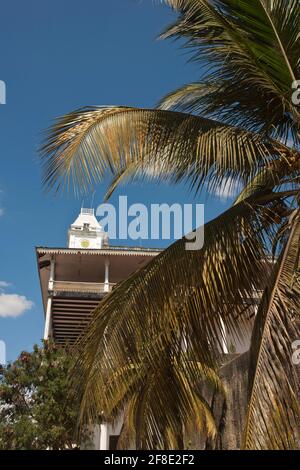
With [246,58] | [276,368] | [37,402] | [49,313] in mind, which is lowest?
[276,368]

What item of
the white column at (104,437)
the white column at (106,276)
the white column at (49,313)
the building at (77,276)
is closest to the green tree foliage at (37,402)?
the white column at (104,437)

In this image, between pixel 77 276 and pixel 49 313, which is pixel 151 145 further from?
pixel 77 276

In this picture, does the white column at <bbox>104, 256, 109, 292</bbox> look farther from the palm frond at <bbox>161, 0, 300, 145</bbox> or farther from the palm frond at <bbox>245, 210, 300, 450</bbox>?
the palm frond at <bbox>245, 210, 300, 450</bbox>

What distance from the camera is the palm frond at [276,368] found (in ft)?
12.3

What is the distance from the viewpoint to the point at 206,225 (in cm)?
522

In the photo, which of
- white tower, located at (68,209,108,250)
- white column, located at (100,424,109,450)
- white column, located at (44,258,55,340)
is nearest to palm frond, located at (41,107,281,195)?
white column, located at (100,424,109,450)

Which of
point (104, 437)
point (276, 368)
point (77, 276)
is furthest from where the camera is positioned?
point (77, 276)

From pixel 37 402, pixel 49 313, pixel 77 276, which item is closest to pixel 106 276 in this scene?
pixel 49 313

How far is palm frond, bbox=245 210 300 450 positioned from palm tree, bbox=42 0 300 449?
0.03m

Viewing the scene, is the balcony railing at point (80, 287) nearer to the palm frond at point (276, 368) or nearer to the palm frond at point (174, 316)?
the palm frond at point (174, 316)

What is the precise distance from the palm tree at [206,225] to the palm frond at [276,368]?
0.11 feet

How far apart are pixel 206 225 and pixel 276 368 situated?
1.70 m

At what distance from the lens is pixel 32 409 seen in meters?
12.7
